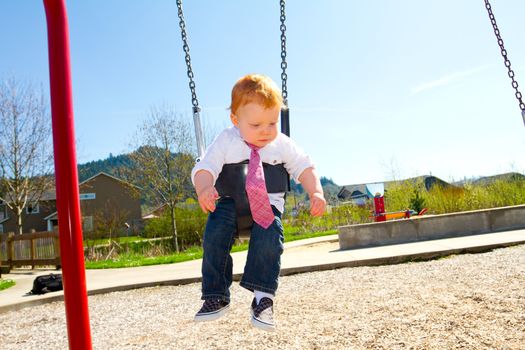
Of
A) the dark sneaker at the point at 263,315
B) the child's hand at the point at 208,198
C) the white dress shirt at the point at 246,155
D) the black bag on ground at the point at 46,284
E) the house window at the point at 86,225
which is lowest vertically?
the dark sneaker at the point at 263,315

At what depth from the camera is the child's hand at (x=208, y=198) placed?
2006 mm

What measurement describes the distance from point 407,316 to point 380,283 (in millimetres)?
1564

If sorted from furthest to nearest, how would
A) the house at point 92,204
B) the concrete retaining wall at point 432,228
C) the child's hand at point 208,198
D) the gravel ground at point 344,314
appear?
the house at point 92,204 → the concrete retaining wall at point 432,228 → the gravel ground at point 344,314 → the child's hand at point 208,198

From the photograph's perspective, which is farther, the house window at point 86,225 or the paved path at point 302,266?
the house window at point 86,225

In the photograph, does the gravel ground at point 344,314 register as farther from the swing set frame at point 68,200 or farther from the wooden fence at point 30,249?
the wooden fence at point 30,249

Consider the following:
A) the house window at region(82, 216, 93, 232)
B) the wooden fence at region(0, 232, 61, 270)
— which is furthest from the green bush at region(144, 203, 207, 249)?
the wooden fence at region(0, 232, 61, 270)

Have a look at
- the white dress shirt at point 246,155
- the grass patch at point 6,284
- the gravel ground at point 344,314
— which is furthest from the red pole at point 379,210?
the white dress shirt at point 246,155

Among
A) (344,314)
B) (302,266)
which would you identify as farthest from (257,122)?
(302,266)

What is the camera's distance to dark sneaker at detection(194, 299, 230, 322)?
6.86ft

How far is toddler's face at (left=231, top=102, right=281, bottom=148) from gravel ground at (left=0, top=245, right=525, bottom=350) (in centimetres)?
265

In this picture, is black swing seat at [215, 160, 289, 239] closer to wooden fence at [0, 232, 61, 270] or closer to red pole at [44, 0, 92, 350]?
red pole at [44, 0, 92, 350]

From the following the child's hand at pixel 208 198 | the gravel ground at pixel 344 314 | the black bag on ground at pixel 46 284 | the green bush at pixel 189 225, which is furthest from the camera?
the green bush at pixel 189 225

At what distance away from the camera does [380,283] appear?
20.6 feet

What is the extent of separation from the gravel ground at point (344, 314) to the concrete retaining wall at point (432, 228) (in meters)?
2.52
